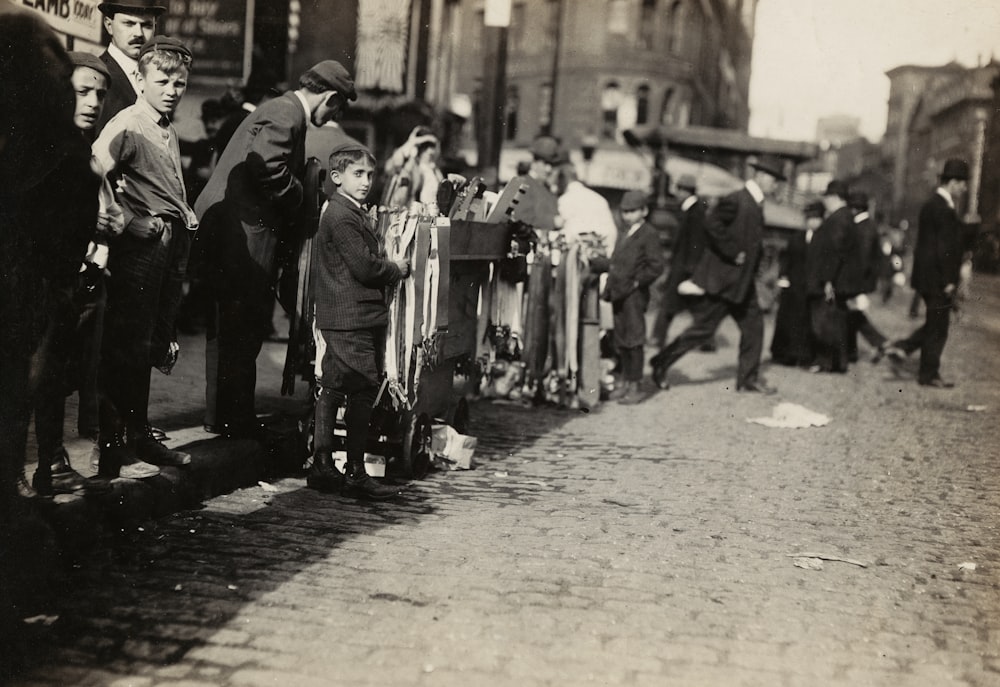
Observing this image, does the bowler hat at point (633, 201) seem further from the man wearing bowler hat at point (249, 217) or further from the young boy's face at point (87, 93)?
the young boy's face at point (87, 93)

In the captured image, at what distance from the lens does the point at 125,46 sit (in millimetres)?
5297

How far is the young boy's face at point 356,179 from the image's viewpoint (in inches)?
228

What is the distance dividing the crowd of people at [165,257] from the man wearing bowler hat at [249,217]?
10 mm

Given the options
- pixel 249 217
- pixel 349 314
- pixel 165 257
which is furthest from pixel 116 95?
pixel 349 314

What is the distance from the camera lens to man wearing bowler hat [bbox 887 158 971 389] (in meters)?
12.0

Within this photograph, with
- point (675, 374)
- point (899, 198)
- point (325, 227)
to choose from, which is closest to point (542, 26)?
point (899, 198)

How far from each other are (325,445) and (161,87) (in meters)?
2.07

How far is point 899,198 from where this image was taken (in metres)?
67.4

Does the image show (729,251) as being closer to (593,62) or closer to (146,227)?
(146,227)

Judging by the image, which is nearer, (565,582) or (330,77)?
(565,582)

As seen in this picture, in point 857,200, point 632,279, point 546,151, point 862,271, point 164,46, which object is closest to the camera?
point 164,46

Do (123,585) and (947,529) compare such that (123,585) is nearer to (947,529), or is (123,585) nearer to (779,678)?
(779,678)

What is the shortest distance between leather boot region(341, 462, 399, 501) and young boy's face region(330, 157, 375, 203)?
147cm

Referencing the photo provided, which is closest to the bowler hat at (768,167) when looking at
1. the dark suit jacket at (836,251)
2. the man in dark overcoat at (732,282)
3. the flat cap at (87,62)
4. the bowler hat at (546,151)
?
the man in dark overcoat at (732,282)
